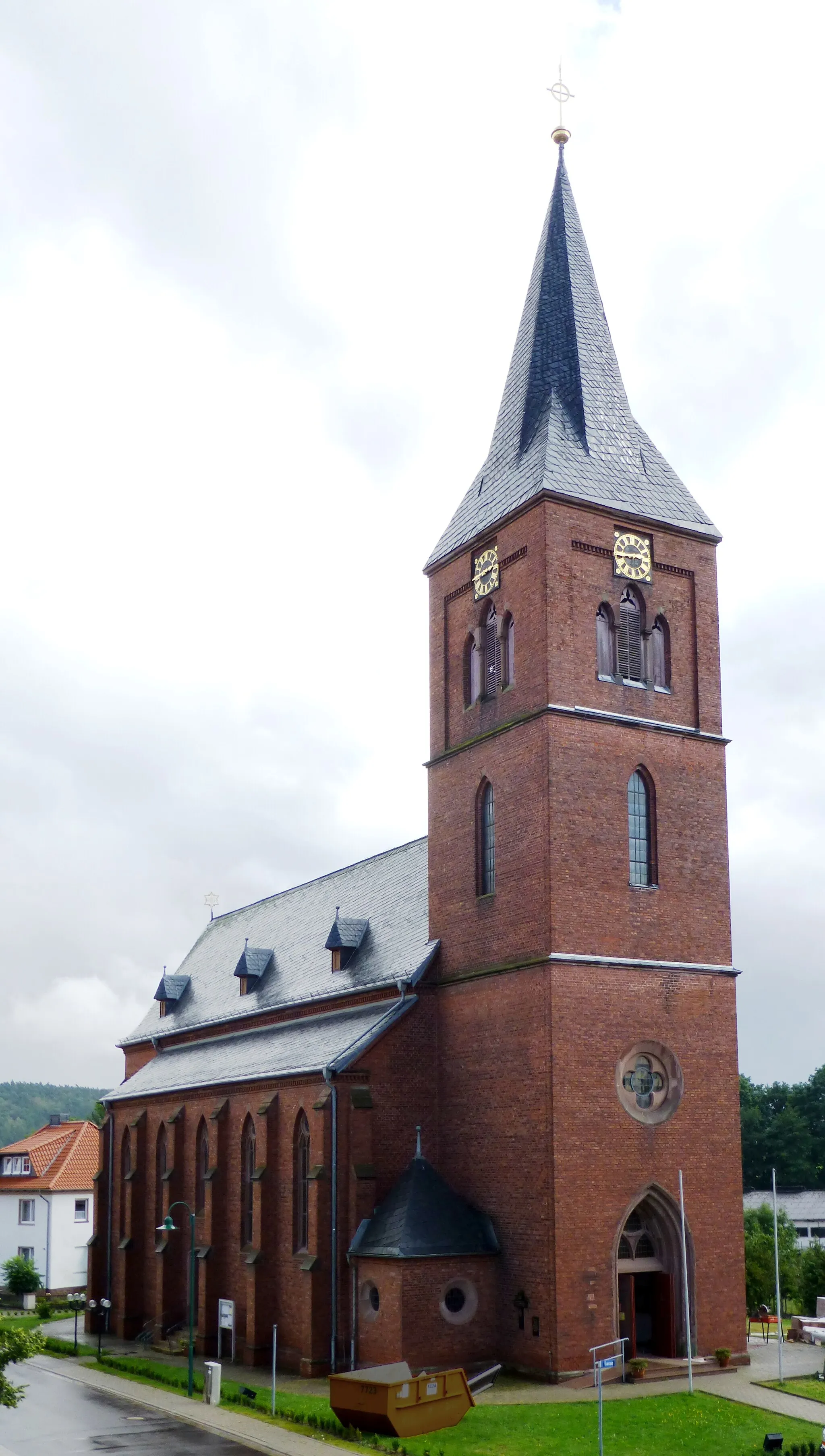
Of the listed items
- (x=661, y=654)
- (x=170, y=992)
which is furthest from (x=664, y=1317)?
(x=170, y=992)

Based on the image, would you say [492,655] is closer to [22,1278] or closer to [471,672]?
[471,672]

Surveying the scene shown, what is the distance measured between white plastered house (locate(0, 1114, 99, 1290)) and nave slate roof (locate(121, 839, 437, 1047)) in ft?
39.5

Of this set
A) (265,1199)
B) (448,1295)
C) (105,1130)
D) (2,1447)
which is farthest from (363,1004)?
(105,1130)

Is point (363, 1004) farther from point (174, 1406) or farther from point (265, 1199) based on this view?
point (174, 1406)

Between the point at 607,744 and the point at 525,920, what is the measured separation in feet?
15.1

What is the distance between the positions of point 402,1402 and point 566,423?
23.7m

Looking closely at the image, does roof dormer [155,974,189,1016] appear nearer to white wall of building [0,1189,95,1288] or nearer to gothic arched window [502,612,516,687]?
white wall of building [0,1189,95,1288]

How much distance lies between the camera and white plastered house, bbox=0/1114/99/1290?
2472 inches

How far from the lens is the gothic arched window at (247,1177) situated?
1537 inches

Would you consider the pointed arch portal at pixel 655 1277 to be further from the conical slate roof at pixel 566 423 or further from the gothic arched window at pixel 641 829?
the conical slate roof at pixel 566 423

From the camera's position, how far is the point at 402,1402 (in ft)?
83.0

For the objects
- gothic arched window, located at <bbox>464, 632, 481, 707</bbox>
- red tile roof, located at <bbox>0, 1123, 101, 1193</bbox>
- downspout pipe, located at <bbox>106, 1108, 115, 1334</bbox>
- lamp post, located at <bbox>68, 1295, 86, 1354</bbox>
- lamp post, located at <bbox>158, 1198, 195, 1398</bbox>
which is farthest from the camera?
red tile roof, located at <bbox>0, 1123, 101, 1193</bbox>

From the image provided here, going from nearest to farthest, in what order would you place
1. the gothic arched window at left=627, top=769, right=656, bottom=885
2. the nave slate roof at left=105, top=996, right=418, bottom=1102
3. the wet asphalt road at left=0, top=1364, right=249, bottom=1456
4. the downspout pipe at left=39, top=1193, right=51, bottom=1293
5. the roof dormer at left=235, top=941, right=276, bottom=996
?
the wet asphalt road at left=0, top=1364, right=249, bottom=1456
the gothic arched window at left=627, top=769, right=656, bottom=885
the nave slate roof at left=105, top=996, right=418, bottom=1102
the roof dormer at left=235, top=941, right=276, bottom=996
the downspout pipe at left=39, top=1193, right=51, bottom=1293

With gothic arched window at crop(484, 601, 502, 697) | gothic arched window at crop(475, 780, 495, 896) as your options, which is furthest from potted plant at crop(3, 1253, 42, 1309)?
gothic arched window at crop(484, 601, 502, 697)
